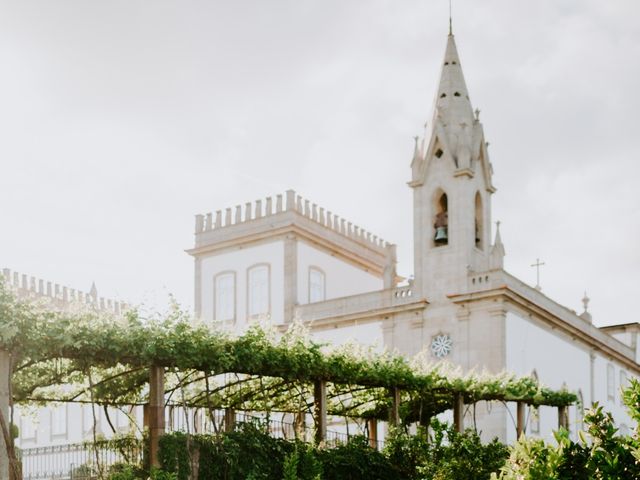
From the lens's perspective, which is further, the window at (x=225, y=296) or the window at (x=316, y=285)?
the window at (x=225, y=296)

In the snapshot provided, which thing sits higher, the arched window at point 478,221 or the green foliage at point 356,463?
the arched window at point 478,221

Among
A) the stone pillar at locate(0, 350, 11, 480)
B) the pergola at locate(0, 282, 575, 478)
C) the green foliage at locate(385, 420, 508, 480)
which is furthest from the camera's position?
the green foliage at locate(385, 420, 508, 480)

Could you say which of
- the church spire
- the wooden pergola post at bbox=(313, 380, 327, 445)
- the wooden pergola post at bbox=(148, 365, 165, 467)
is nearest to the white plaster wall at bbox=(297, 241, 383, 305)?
the church spire

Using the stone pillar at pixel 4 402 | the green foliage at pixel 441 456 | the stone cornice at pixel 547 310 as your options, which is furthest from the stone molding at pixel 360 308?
the stone pillar at pixel 4 402

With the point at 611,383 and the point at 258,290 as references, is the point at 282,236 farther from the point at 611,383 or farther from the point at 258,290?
the point at 611,383

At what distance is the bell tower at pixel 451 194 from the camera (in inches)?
1405

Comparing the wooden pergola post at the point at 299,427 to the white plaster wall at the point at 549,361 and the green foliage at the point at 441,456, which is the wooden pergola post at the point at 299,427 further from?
the white plaster wall at the point at 549,361

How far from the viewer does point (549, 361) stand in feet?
123

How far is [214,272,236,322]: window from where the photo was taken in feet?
134

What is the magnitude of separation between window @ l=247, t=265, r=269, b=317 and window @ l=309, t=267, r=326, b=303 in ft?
5.38

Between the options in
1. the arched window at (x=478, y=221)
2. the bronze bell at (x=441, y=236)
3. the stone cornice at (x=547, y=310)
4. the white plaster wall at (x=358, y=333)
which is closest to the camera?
the stone cornice at (x=547, y=310)

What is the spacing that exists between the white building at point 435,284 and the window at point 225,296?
0.05 metres

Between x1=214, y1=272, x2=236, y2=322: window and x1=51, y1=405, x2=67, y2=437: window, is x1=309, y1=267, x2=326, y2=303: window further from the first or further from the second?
x1=51, y1=405, x2=67, y2=437: window

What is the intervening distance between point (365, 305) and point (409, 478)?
18.9m
